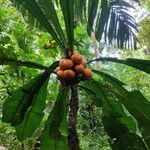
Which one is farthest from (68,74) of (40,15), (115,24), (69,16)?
(115,24)

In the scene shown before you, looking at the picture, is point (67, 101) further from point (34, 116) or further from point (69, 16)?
point (69, 16)

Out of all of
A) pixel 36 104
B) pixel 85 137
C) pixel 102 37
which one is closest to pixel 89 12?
pixel 102 37

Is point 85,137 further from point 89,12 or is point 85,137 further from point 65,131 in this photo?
point 65,131

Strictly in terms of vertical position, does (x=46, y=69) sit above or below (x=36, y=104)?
above

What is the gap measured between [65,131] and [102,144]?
554cm

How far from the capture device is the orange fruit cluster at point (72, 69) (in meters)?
3.10

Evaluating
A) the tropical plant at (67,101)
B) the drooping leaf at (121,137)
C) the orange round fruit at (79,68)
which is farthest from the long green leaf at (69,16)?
the drooping leaf at (121,137)

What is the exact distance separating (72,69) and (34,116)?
0.81m

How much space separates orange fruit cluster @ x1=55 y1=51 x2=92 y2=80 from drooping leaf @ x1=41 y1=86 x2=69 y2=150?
168 mm

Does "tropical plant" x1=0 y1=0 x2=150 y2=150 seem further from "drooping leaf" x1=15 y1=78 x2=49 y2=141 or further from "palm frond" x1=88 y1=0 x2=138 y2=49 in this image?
"palm frond" x1=88 y1=0 x2=138 y2=49

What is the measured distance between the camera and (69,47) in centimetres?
333

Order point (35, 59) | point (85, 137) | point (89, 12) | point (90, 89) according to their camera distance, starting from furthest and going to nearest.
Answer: point (85, 137), point (35, 59), point (89, 12), point (90, 89)

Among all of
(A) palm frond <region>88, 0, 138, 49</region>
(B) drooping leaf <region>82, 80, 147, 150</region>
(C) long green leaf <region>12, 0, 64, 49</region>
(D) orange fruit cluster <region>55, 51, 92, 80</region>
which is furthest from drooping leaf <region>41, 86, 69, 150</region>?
(A) palm frond <region>88, 0, 138, 49</region>

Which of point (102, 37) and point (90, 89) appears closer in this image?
point (90, 89)
